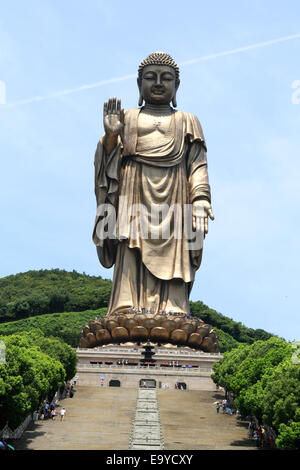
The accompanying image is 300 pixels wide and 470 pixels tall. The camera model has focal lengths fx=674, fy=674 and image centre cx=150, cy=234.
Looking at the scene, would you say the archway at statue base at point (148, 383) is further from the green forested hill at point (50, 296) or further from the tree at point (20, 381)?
the green forested hill at point (50, 296)

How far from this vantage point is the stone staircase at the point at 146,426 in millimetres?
13047

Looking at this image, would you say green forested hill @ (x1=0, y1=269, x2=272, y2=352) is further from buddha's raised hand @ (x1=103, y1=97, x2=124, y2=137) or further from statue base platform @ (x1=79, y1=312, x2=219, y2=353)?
buddha's raised hand @ (x1=103, y1=97, x2=124, y2=137)

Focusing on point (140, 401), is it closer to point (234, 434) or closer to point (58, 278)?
point (234, 434)

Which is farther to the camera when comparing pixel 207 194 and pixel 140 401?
pixel 207 194

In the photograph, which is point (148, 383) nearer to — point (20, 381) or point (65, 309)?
point (20, 381)

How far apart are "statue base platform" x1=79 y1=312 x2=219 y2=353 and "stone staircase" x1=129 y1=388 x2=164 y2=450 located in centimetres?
729

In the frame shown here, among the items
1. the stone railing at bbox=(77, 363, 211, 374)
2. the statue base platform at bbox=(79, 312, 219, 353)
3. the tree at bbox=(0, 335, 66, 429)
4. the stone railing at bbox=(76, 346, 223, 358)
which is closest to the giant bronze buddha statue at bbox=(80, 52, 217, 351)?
the statue base platform at bbox=(79, 312, 219, 353)

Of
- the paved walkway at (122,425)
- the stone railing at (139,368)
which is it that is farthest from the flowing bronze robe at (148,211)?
the paved walkway at (122,425)

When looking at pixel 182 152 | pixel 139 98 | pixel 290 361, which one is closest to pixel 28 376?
pixel 290 361

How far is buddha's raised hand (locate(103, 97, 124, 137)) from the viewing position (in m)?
27.1

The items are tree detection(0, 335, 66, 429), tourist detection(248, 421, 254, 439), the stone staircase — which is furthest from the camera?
tourist detection(248, 421, 254, 439)

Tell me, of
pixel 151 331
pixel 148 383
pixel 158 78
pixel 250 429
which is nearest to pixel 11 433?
pixel 250 429

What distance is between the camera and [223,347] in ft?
141
